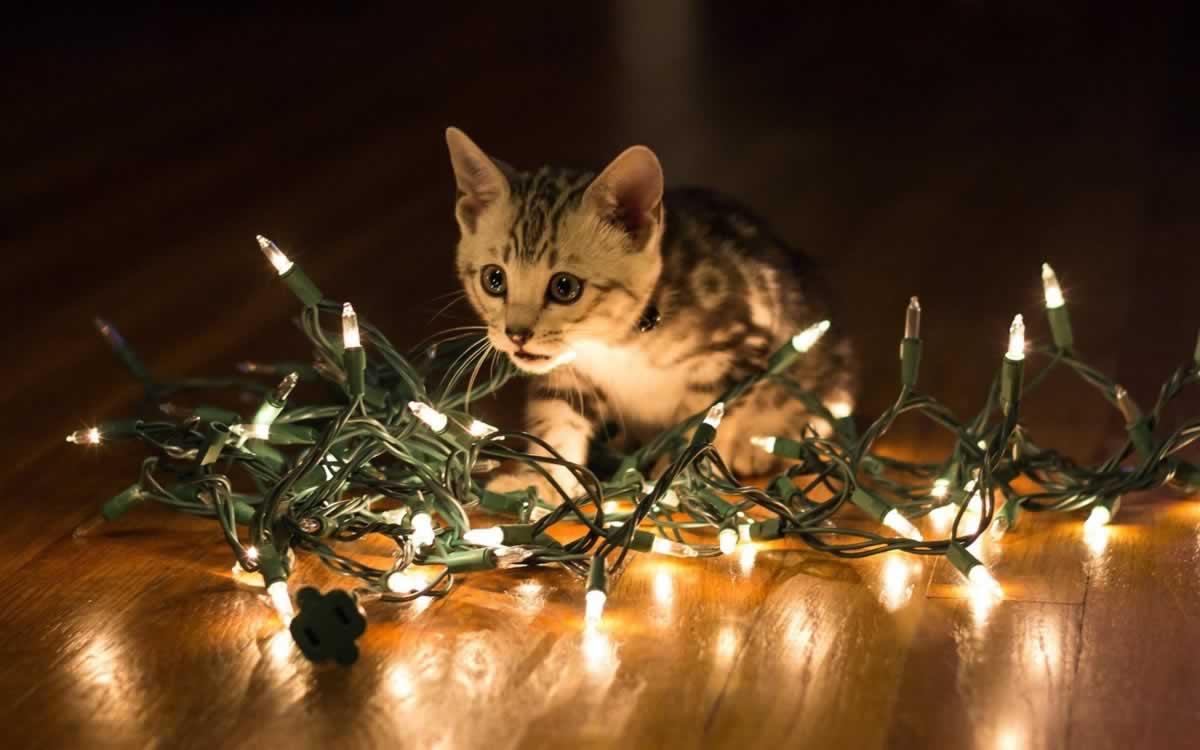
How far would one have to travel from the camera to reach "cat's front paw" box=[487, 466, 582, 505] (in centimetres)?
179

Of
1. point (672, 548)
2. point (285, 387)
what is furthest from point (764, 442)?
point (285, 387)

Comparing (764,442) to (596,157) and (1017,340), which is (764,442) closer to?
(1017,340)

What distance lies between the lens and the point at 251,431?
162 centimetres

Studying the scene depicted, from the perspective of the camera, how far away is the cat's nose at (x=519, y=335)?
1697mm

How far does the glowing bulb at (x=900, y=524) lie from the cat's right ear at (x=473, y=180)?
23.6 inches

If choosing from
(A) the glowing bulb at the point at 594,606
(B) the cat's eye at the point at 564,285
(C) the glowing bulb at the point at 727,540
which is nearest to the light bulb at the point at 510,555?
(A) the glowing bulb at the point at 594,606

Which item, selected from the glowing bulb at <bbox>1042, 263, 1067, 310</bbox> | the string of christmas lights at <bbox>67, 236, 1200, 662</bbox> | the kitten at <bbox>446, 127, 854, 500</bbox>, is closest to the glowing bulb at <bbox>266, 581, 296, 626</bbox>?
the string of christmas lights at <bbox>67, 236, 1200, 662</bbox>

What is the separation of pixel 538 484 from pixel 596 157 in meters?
1.61

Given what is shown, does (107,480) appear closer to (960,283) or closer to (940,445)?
(940,445)

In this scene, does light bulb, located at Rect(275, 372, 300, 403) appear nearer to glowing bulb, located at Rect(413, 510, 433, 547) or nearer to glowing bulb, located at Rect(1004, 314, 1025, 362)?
glowing bulb, located at Rect(413, 510, 433, 547)

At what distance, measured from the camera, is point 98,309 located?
246 centimetres

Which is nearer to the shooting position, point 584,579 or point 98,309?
point 584,579

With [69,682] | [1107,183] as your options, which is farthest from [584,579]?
[1107,183]

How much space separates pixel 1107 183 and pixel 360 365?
6.64ft
